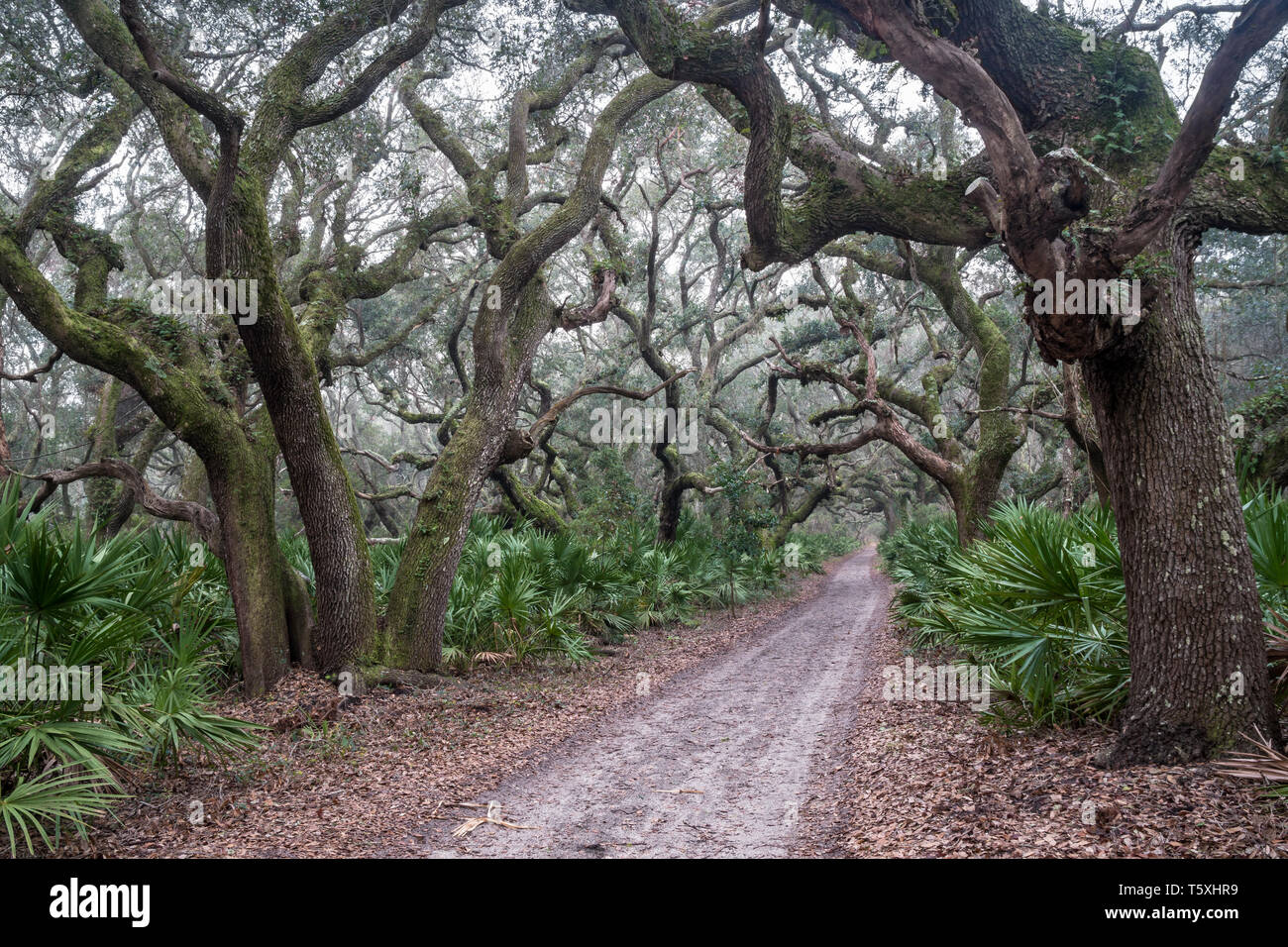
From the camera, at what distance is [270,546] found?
8039mm

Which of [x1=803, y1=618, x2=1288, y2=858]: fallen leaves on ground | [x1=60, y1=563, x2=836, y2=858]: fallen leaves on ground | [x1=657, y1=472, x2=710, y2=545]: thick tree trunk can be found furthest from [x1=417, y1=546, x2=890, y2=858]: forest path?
[x1=657, y1=472, x2=710, y2=545]: thick tree trunk

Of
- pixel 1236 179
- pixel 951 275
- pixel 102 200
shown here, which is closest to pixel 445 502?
pixel 1236 179

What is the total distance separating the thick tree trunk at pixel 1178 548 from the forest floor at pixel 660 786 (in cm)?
35

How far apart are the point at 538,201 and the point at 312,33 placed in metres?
4.28

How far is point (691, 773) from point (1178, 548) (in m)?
3.71

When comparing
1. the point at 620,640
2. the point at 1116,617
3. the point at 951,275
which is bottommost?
the point at 620,640

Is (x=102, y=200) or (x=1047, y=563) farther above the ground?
(x=102, y=200)

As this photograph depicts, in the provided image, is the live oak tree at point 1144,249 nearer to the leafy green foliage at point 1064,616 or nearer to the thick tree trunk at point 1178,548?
the thick tree trunk at point 1178,548

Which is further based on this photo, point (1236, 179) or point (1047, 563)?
point (1047, 563)

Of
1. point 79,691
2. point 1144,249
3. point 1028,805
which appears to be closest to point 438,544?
point 79,691

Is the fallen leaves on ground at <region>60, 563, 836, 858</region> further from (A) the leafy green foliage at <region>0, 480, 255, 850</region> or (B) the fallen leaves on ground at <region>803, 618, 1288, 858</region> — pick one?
(B) the fallen leaves on ground at <region>803, 618, 1288, 858</region>

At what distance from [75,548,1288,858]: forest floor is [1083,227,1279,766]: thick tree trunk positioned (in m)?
0.35

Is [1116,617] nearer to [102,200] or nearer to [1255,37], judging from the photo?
[1255,37]

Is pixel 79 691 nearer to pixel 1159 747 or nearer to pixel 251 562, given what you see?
pixel 251 562
